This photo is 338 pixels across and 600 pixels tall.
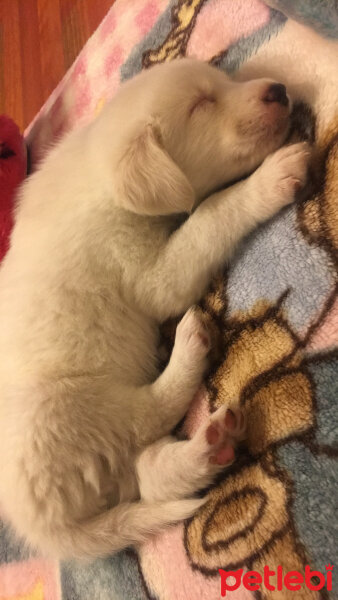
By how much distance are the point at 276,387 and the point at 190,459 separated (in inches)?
9.6

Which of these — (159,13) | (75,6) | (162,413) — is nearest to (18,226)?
(162,413)

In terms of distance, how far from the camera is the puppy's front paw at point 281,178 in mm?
1107

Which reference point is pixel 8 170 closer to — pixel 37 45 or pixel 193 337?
pixel 193 337

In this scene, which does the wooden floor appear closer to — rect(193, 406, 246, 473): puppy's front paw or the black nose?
the black nose

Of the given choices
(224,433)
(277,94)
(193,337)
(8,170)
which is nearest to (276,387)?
(224,433)

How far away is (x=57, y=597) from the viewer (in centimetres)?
155

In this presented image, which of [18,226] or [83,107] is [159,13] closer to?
[83,107]

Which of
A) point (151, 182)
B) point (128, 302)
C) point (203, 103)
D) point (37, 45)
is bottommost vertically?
point (128, 302)

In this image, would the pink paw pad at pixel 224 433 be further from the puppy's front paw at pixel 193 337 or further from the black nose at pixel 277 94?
the black nose at pixel 277 94

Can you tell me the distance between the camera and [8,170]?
85.5 inches

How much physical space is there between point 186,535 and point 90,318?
0.56 m
